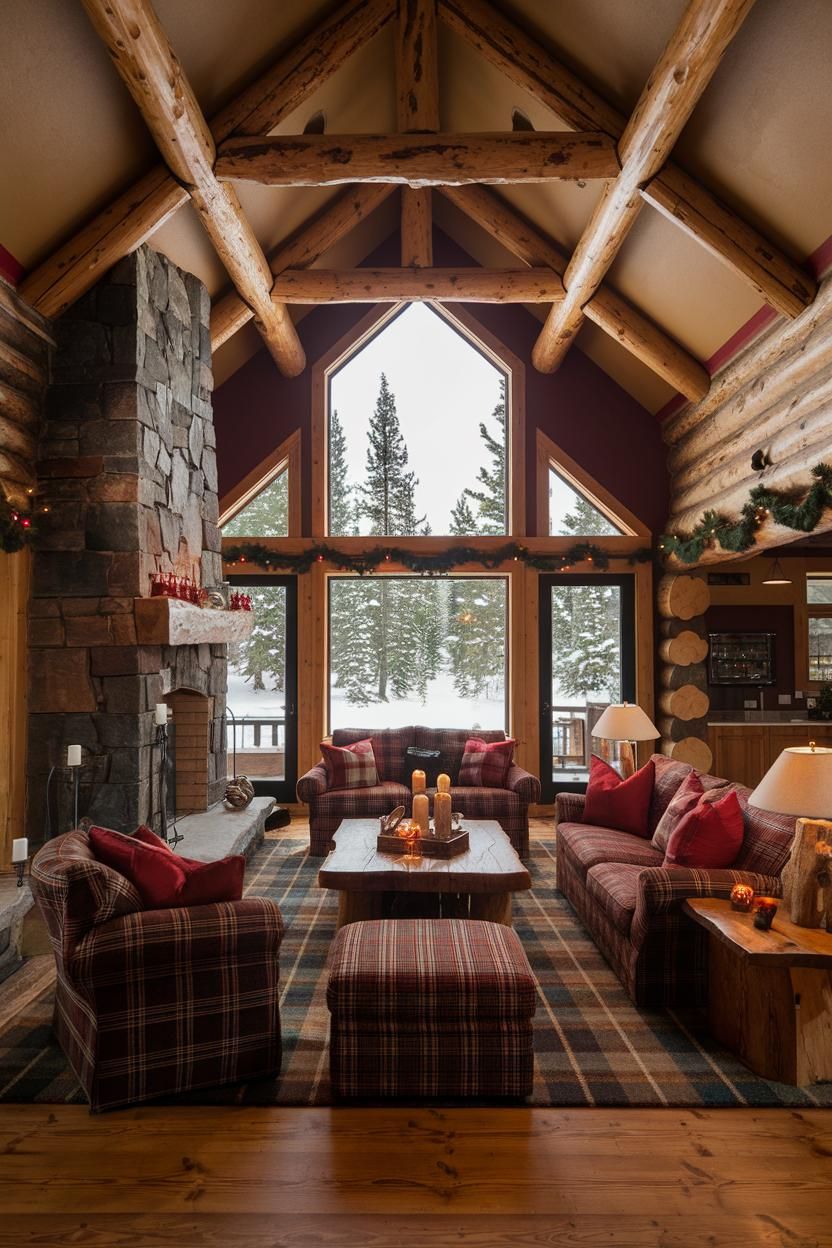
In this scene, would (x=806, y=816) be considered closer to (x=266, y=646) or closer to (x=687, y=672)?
(x=687, y=672)

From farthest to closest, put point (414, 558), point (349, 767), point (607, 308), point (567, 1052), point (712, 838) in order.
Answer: point (414, 558)
point (607, 308)
point (349, 767)
point (712, 838)
point (567, 1052)

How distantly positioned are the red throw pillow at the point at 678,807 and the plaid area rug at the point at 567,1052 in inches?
27.9

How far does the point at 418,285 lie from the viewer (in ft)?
21.9

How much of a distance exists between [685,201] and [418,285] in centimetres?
250

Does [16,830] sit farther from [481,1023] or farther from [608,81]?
[608,81]

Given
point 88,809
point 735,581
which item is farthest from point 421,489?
point 88,809

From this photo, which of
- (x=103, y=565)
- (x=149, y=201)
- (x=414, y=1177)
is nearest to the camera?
(x=414, y=1177)

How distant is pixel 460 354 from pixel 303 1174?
296 inches

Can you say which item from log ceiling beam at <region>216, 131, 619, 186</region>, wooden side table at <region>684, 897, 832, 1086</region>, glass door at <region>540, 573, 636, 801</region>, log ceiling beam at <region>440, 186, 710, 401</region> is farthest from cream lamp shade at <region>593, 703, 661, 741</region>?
log ceiling beam at <region>216, 131, 619, 186</region>

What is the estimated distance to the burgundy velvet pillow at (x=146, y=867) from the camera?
291 cm

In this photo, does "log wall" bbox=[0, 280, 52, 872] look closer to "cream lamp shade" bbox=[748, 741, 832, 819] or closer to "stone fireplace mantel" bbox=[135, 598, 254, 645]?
"stone fireplace mantel" bbox=[135, 598, 254, 645]

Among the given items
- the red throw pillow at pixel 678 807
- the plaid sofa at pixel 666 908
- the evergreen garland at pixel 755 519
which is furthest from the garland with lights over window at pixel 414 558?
the plaid sofa at pixel 666 908

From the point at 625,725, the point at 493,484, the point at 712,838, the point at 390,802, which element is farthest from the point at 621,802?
the point at 493,484

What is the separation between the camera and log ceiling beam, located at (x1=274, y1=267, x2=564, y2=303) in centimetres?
657
